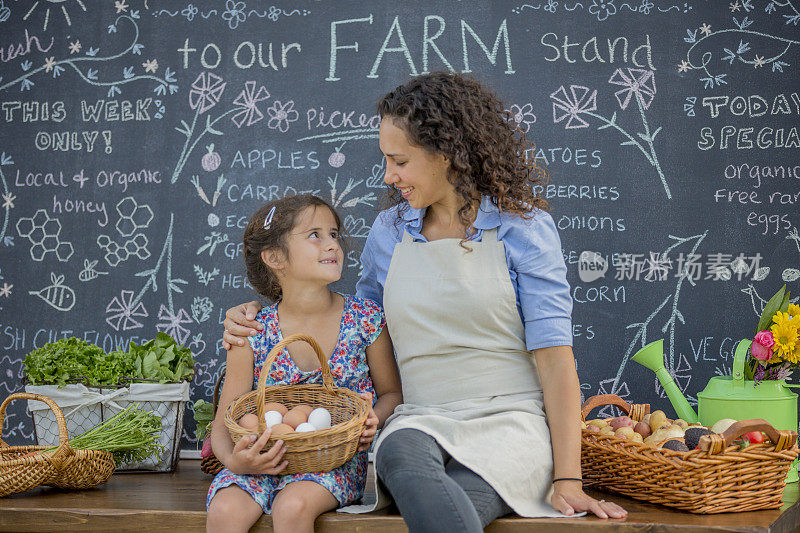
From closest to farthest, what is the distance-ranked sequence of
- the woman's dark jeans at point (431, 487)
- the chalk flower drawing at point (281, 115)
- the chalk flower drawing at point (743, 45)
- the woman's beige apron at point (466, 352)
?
the woman's dark jeans at point (431, 487), the woman's beige apron at point (466, 352), the chalk flower drawing at point (743, 45), the chalk flower drawing at point (281, 115)

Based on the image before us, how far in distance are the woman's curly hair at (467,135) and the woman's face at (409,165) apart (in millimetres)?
20

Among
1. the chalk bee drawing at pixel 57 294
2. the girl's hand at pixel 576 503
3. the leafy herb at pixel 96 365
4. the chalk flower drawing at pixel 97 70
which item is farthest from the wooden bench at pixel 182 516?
the chalk flower drawing at pixel 97 70

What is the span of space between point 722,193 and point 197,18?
2.10m

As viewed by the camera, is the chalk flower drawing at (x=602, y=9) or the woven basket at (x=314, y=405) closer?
the woven basket at (x=314, y=405)

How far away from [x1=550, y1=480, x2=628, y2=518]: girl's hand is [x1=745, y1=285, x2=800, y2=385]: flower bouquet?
79cm

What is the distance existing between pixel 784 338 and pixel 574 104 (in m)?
1.11

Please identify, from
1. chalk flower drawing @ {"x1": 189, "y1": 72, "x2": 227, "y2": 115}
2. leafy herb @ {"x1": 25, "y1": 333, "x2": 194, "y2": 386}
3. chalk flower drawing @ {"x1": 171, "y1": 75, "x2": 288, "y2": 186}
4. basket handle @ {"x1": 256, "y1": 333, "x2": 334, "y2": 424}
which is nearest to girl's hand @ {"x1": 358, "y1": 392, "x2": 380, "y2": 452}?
basket handle @ {"x1": 256, "y1": 333, "x2": 334, "y2": 424}

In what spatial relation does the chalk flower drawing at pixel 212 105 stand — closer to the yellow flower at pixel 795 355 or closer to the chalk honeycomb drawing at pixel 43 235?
the chalk honeycomb drawing at pixel 43 235

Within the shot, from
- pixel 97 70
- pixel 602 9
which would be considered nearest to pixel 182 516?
pixel 97 70

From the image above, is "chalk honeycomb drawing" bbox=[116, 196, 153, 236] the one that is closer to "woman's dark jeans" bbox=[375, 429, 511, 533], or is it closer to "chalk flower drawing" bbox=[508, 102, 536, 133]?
"chalk flower drawing" bbox=[508, 102, 536, 133]

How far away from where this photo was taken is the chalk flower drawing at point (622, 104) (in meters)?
3.12

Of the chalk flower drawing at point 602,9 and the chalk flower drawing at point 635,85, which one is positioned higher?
the chalk flower drawing at point 602,9

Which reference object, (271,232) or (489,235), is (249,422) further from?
(489,235)

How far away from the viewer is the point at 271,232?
8.24ft
